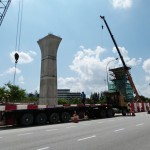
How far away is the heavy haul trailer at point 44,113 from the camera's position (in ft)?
59.2

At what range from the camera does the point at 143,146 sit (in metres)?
8.66

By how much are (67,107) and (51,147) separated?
13773 millimetres

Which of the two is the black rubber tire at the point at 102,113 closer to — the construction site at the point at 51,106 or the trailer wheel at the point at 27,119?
the construction site at the point at 51,106

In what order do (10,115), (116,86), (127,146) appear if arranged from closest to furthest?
(127,146)
(10,115)
(116,86)

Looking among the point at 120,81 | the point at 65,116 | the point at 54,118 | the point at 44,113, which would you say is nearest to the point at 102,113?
the point at 65,116

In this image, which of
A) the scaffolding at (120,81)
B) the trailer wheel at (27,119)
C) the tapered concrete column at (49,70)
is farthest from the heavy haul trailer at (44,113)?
the scaffolding at (120,81)

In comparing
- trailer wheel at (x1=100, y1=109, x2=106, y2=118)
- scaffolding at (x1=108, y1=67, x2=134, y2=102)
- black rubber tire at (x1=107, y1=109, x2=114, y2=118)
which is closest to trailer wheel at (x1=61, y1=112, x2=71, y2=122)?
trailer wheel at (x1=100, y1=109, x2=106, y2=118)

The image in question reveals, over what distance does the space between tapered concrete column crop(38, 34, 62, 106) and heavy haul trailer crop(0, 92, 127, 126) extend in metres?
17.2

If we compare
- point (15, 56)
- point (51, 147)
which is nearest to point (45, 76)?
point (15, 56)

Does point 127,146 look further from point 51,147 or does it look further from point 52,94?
point 52,94

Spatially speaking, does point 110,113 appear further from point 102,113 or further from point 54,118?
point 54,118

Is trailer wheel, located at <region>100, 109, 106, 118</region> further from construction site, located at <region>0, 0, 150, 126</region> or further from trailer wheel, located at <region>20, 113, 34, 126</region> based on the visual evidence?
trailer wheel, located at <region>20, 113, 34, 126</region>

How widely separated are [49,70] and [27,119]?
2473 cm

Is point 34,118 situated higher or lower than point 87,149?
higher
